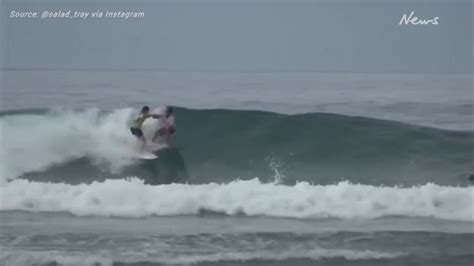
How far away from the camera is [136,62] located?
119 inches

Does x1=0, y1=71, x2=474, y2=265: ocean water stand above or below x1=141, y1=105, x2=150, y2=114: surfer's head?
below

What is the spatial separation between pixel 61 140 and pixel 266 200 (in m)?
0.98

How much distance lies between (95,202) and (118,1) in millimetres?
918

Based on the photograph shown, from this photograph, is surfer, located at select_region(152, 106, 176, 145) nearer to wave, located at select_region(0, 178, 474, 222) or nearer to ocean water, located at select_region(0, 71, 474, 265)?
ocean water, located at select_region(0, 71, 474, 265)

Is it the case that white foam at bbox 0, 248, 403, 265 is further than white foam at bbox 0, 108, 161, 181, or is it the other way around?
white foam at bbox 0, 108, 161, 181

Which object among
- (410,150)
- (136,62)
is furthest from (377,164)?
(136,62)

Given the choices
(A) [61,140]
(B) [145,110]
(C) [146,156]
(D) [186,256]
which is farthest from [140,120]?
(D) [186,256]

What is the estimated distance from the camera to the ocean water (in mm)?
2938

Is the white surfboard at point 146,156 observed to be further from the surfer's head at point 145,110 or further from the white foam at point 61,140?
the surfer's head at point 145,110

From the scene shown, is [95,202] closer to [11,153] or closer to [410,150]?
[11,153]

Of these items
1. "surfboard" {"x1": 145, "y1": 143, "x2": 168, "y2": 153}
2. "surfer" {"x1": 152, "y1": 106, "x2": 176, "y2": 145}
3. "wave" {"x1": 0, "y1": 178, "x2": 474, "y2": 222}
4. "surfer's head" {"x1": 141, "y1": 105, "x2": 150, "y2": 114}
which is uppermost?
"surfer's head" {"x1": 141, "y1": 105, "x2": 150, "y2": 114}

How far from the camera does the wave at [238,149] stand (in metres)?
2.95

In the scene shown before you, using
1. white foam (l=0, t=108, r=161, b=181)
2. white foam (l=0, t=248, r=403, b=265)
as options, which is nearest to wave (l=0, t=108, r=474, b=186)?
white foam (l=0, t=108, r=161, b=181)

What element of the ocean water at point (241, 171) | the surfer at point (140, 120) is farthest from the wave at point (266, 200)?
the surfer at point (140, 120)
